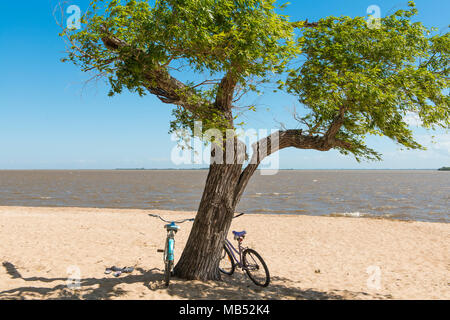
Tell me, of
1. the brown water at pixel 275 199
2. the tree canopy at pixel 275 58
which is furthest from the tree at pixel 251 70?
the brown water at pixel 275 199

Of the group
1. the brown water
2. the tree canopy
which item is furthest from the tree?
the brown water

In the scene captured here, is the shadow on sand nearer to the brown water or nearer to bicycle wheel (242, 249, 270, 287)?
bicycle wheel (242, 249, 270, 287)

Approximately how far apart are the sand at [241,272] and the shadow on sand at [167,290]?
19mm

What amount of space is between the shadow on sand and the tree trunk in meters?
0.29

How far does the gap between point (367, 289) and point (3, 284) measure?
750cm

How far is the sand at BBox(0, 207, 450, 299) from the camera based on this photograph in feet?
20.8

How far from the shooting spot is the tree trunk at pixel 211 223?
6.46m

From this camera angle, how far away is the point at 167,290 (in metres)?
6.12

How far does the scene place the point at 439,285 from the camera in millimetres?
7863

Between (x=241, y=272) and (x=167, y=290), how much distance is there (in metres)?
2.43

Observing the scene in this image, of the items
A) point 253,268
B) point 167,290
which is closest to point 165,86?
point 167,290

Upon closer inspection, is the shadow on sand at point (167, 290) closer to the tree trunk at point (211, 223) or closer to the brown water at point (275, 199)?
the tree trunk at point (211, 223)
